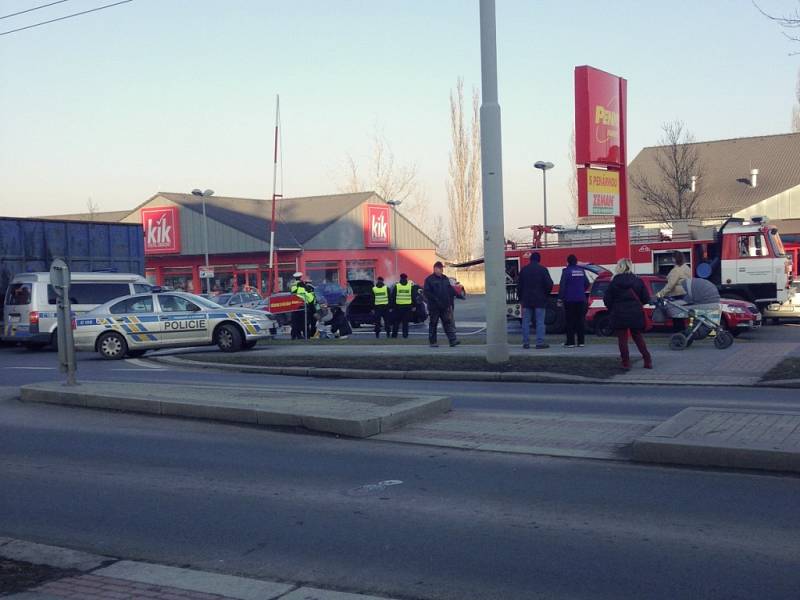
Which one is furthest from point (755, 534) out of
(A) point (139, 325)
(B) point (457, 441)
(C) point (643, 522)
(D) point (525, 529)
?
(A) point (139, 325)

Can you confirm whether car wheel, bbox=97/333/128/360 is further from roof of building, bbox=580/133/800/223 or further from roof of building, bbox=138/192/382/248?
roof of building, bbox=580/133/800/223

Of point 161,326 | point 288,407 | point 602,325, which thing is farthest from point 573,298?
point 161,326

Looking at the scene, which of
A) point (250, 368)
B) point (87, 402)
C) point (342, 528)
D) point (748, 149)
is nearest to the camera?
point (342, 528)

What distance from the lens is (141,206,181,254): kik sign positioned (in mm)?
57756

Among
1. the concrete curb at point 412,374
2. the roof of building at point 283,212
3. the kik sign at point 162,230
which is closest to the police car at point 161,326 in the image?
A: the concrete curb at point 412,374

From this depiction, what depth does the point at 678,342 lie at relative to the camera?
1672 cm

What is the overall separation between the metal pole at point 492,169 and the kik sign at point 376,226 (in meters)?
45.4

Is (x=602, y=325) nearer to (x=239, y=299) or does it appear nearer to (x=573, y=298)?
(x=573, y=298)

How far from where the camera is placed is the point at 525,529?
240 inches

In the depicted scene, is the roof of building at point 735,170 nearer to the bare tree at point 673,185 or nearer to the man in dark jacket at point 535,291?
the bare tree at point 673,185

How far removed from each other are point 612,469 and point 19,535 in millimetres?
4563

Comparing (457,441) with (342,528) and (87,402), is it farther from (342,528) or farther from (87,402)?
(87,402)

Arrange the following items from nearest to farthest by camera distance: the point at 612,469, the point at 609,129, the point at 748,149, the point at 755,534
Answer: the point at 755,534 < the point at 612,469 < the point at 609,129 < the point at 748,149

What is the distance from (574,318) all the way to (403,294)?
20.9ft
